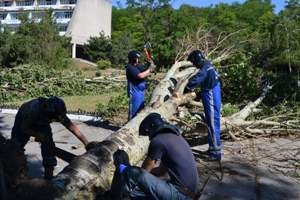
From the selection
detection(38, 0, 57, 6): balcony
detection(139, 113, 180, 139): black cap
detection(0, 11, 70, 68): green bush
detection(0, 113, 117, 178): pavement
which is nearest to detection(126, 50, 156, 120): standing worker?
detection(0, 113, 117, 178): pavement

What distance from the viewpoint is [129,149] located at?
23.0 feet

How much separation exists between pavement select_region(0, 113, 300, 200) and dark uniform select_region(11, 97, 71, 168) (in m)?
0.85

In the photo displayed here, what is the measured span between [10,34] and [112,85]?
48.7ft

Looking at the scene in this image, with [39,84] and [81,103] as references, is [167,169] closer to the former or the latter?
[81,103]

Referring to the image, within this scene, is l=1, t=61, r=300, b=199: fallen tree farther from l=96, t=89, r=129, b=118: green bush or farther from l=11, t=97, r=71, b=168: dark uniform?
l=96, t=89, r=129, b=118: green bush

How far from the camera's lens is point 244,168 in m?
7.85

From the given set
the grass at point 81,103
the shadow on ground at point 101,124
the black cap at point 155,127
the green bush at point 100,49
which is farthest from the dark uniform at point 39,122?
the green bush at point 100,49

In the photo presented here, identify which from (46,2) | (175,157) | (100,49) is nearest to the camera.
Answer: (175,157)

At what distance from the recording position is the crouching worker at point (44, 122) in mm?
5773

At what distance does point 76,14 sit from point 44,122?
243 ft

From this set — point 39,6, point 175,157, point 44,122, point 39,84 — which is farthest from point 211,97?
point 39,6

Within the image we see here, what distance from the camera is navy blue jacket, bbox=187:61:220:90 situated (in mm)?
7637

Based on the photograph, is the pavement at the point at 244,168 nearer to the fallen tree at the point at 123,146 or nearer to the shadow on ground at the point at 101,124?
the shadow on ground at the point at 101,124

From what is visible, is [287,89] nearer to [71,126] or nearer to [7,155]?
[71,126]
